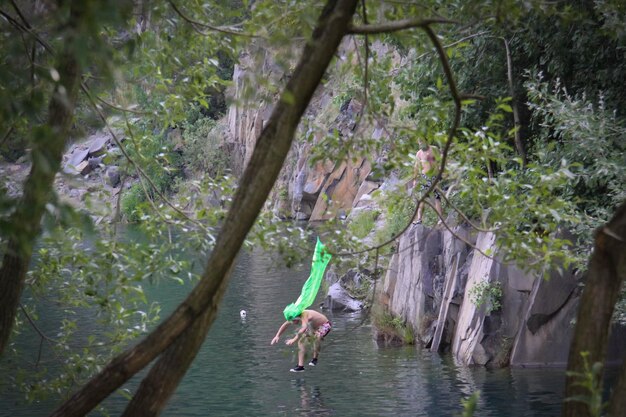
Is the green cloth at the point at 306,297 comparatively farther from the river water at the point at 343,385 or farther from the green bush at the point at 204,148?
the green bush at the point at 204,148

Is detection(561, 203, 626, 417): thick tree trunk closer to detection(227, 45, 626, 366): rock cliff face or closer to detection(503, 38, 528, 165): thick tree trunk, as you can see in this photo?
detection(227, 45, 626, 366): rock cliff face

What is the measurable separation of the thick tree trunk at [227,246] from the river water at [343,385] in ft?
24.5

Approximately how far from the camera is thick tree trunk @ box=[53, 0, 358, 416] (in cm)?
416

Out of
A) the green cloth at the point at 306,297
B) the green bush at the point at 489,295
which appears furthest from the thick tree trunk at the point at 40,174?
the green cloth at the point at 306,297

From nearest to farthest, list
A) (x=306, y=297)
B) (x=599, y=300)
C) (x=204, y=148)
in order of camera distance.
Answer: (x=599, y=300), (x=306, y=297), (x=204, y=148)

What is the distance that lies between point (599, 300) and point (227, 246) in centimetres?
180

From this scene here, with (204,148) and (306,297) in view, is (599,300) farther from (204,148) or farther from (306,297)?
(204,148)

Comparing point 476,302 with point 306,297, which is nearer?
point 476,302

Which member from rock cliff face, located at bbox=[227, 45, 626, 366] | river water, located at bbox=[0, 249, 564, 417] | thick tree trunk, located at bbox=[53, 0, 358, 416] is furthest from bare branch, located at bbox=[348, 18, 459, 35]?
rock cliff face, located at bbox=[227, 45, 626, 366]

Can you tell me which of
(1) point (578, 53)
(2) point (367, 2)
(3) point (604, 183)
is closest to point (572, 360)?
(2) point (367, 2)

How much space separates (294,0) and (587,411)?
3264 mm

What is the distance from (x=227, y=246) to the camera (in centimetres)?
420

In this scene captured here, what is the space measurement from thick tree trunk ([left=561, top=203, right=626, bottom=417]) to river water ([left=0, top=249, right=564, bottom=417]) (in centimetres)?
753

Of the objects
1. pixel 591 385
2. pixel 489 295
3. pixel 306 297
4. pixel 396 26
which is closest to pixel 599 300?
pixel 591 385
